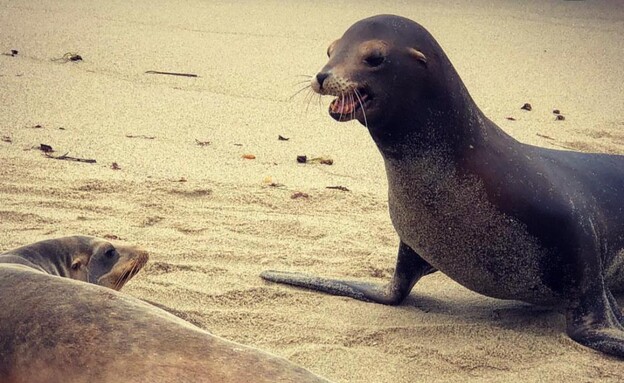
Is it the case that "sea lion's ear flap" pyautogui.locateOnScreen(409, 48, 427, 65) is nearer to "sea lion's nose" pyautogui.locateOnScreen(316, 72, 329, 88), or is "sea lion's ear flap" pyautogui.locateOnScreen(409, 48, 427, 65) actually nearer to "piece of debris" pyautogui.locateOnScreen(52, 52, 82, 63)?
"sea lion's nose" pyautogui.locateOnScreen(316, 72, 329, 88)

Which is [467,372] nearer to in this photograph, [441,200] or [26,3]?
[441,200]

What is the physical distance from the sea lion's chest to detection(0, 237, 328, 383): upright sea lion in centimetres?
129

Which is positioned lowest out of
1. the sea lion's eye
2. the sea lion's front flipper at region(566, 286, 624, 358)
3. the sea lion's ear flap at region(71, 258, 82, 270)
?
the sea lion's ear flap at region(71, 258, 82, 270)

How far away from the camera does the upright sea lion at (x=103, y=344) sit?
2643mm

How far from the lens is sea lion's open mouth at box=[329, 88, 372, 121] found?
3.71 metres

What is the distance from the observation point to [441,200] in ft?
12.8

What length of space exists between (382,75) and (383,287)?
1.03 metres

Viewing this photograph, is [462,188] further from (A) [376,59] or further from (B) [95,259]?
(B) [95,259]

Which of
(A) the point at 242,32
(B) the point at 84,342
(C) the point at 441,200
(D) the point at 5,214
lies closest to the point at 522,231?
(C) the point at 441,200

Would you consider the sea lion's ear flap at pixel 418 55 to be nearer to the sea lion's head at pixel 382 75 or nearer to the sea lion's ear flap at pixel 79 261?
the sea lion's head at pixel 382 75

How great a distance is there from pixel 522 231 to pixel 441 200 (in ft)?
1.07

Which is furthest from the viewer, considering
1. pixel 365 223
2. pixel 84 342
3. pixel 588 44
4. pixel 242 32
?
pixel 588 44

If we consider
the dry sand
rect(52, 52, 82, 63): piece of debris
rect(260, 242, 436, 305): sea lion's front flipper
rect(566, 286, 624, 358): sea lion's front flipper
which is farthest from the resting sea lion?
rect(52, 52, 82, 63): piece of debris

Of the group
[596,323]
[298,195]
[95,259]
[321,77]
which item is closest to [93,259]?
[95,259]
